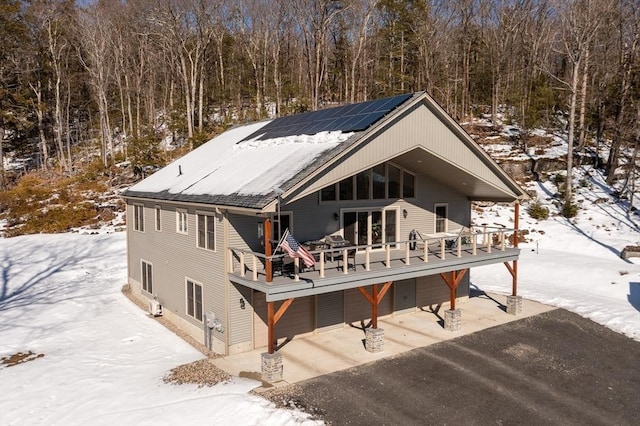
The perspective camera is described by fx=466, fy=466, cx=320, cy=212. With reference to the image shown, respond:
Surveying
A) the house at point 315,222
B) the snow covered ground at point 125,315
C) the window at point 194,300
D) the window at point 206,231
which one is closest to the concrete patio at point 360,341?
the house at point 315,222

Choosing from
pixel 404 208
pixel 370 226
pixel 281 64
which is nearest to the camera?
pixel 370 226

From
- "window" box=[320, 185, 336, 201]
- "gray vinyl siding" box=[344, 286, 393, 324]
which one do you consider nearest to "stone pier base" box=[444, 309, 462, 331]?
"gray vinyl siding" box=[344, 286, 393, 324]

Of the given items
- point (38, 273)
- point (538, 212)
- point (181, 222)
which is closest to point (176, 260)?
point (181, 222)

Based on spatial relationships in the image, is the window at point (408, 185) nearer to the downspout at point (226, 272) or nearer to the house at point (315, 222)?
the house at point (315, 222)

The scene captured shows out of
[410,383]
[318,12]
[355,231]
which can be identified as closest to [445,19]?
[318,12]

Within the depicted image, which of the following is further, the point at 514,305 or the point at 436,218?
the point at 436,218

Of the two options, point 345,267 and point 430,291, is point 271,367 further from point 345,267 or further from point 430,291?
point 430,291

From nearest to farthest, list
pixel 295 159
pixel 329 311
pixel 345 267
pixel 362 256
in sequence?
pixel 345 267
pixel 295 159
pixel 329 311
pixel 362 256

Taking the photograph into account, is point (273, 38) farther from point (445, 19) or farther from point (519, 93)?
point (519, 93)
